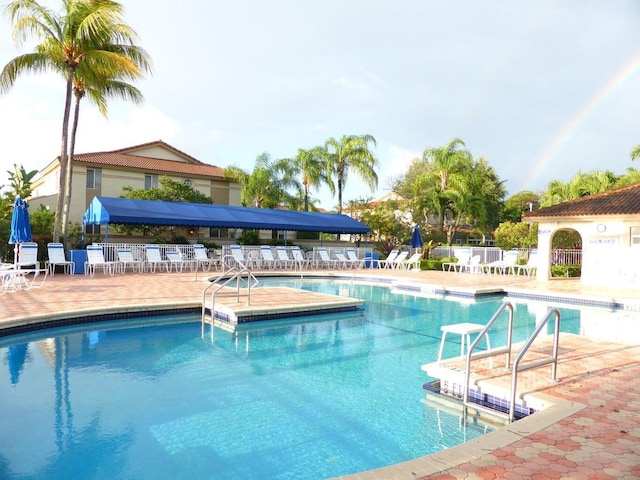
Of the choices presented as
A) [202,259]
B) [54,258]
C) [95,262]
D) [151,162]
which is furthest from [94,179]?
[95,262]

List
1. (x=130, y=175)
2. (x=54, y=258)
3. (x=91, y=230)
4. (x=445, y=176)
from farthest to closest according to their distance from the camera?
(x=445, y=176) < (x=130, y=175) < (x=91, y=230) < (x=54, y=258)

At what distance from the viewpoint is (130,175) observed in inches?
A: 1088

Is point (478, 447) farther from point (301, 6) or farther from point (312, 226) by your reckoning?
point (312, 226)

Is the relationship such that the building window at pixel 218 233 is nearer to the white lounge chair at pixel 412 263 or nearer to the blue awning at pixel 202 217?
the blue awning at pixel 202 217

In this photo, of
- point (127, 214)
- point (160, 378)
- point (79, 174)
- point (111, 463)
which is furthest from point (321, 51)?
point (111, 463)

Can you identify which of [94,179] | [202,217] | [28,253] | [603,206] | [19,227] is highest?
[94,179]

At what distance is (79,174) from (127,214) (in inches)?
401

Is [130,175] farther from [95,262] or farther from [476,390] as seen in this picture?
[476,390]

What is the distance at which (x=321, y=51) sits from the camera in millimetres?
20297

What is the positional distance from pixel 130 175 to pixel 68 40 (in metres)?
11.9

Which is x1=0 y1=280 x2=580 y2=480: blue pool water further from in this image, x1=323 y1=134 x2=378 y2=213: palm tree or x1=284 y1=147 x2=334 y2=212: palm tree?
x1=284 y1=147 x2=334 y2=212: palm tree

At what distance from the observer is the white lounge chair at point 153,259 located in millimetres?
17703

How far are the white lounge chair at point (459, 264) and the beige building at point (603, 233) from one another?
13.0ft

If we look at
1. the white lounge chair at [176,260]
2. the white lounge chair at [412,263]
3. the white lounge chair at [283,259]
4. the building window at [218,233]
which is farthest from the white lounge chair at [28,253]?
the white lounge chair at [412,263]
